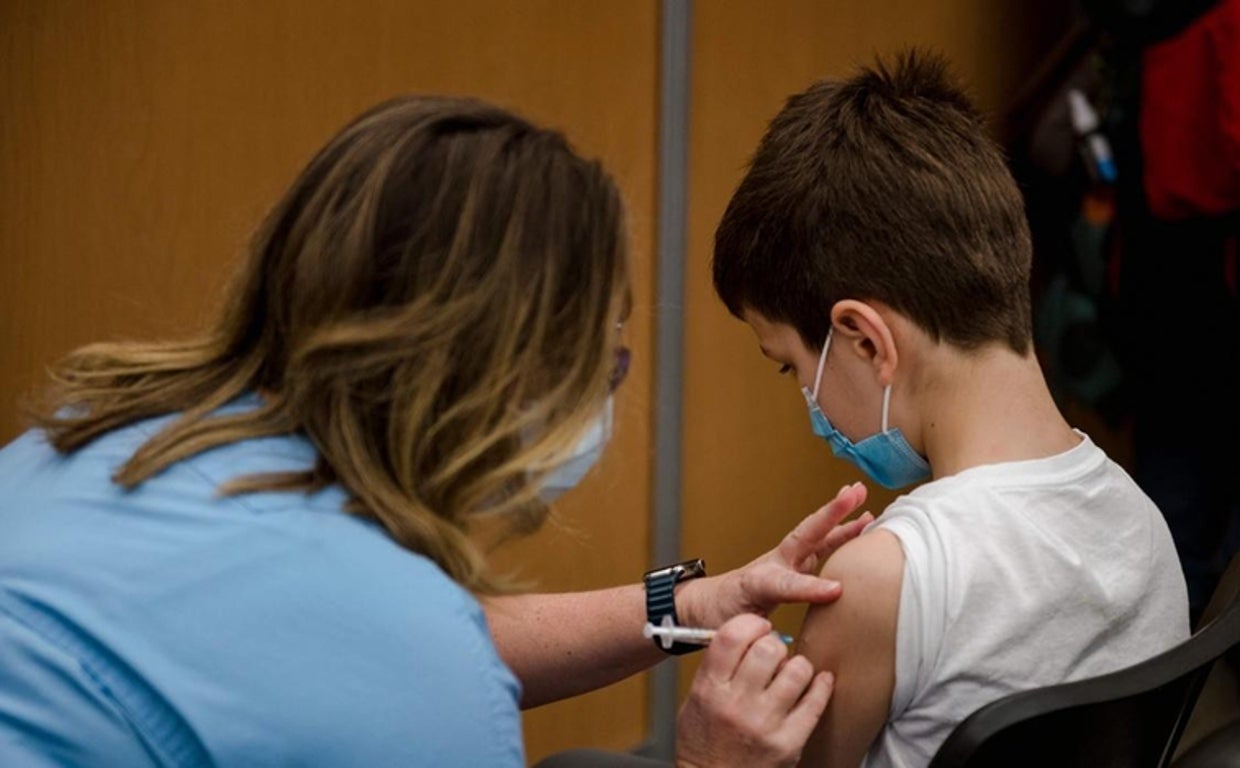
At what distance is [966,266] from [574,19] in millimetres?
1320

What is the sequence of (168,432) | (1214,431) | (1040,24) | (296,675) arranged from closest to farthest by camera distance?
(296,675)
(168,432)
(1214,431)
(1040,24)

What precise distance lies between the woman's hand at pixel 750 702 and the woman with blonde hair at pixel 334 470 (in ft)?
0.71

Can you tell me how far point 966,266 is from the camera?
57.1 inches

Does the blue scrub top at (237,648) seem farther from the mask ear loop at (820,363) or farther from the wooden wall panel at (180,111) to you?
the wooden wall panel at (180,111)

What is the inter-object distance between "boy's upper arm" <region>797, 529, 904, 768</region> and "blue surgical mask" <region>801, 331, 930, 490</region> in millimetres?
190

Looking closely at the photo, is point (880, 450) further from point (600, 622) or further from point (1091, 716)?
point (1091, 716)

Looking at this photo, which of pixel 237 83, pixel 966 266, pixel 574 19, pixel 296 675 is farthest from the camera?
pixel 574 19

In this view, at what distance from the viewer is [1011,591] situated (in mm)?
1311

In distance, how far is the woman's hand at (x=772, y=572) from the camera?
1495mm

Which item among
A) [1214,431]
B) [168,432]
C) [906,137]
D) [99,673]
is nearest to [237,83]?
[906,137]

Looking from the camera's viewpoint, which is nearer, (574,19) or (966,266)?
(966,266)

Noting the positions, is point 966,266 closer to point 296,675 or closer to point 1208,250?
point 296,675

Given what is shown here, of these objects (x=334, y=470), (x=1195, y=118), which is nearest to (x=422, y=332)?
(x=334, y=470)

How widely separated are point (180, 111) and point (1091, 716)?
4.92 ft
